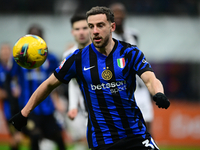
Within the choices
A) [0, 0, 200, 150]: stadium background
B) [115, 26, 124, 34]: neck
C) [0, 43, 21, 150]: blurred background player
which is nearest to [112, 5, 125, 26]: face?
[115, 26, 124, 34]: neck

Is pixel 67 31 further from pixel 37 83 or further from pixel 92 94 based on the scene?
pixel 92 94

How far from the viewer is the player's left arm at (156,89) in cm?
292

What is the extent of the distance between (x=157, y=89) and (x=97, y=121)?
0.84m

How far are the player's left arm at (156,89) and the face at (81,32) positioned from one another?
7.05ft

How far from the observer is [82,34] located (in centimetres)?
538

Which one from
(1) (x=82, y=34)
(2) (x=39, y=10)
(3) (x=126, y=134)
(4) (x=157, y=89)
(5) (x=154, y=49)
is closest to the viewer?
(4) (x=157, y=89)

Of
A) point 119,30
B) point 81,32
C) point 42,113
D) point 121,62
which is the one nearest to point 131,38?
point 119,30

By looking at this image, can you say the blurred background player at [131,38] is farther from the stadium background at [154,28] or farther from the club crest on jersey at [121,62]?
the stadium background at [154,28]

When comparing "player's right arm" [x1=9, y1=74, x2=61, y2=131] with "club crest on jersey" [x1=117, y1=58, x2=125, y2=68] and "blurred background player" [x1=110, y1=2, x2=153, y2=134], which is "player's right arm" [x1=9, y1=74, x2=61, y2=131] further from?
"blurred background player" [x1=110, y1=2, x2=153, y2=134]

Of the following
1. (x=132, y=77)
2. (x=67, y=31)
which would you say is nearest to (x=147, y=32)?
(x=67, y=31)

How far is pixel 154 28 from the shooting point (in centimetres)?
1544

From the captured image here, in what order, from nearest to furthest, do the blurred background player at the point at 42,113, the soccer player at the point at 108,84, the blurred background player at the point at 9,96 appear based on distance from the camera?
the soccer player at the point at 108,84, the blurred background player at the point at 42,113, the blurred background player at the point at 9,96

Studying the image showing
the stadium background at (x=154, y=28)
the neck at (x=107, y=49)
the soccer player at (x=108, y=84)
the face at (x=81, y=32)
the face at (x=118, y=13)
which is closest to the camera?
the soccer player at (x=108, y=84)

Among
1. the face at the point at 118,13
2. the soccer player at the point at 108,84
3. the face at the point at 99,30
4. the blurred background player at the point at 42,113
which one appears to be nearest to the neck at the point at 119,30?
the face at the point at 118,13
